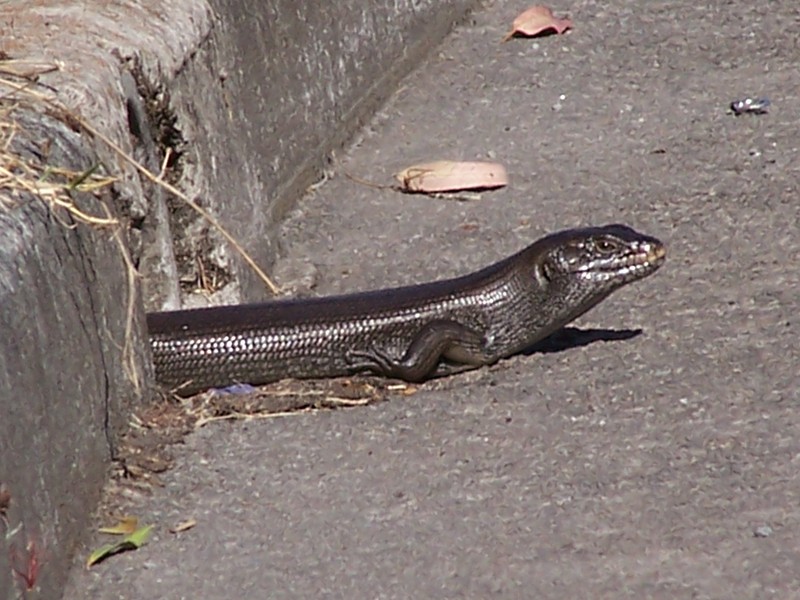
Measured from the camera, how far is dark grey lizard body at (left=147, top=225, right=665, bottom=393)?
5805 millimetres

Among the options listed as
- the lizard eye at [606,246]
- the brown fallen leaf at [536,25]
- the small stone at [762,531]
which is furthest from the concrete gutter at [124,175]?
the small stone at [762,531]

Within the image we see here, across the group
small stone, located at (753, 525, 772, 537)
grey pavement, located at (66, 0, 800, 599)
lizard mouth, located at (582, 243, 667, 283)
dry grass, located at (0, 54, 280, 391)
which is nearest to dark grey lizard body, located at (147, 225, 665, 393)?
lizard mouth, located at (582, 243, 667, 283)

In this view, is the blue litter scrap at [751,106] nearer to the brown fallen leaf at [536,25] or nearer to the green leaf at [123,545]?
the brown fallen leaf at [536,25]

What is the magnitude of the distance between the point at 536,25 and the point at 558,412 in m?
4.33

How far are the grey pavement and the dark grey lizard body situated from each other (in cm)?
13

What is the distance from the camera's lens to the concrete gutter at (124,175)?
400 cm

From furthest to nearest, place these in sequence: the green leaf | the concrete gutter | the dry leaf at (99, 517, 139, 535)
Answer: the dry leaf at (99, 517, 139, 535), the green leaf, the concrete gutter

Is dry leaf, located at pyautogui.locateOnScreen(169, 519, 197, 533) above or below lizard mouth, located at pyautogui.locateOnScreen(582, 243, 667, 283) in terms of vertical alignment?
above

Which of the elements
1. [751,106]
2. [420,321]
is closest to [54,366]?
[420,321]

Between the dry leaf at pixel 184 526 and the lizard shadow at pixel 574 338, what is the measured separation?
1.73 m

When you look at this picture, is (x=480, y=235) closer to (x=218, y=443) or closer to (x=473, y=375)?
(x=473, y=375)

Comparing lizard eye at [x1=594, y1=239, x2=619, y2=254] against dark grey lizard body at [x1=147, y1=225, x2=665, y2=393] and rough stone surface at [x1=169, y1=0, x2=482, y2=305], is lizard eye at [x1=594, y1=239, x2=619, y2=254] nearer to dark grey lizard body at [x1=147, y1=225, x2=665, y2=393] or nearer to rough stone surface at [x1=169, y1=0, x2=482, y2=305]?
dark grey lizard body at [x1=147, y1=225, x2=665, y2=393]

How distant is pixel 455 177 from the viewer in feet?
23.8

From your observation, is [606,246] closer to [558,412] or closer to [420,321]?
[420,321]
